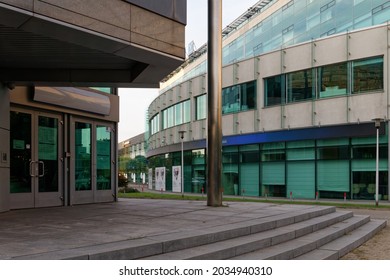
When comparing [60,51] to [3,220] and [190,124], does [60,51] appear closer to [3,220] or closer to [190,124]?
[3,220]

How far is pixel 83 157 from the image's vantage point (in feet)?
50.0

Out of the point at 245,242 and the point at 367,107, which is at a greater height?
the point at 367,107

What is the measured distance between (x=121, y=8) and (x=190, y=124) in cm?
3201

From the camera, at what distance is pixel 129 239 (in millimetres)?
6895

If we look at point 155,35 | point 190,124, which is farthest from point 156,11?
point 190,124

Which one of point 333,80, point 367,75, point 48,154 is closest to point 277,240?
point 48,154

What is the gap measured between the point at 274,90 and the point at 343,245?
2319 cm

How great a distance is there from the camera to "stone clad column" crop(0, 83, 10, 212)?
11.6 m

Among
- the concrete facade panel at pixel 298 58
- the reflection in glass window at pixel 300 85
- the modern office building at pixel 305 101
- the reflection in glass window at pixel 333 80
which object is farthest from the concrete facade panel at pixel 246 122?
the reflection in glass window at pixel 333 80

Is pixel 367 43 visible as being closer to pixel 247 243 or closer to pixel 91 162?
pixel 91 162

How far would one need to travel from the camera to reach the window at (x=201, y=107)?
126ft

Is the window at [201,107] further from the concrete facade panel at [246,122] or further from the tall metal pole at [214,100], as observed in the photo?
the tall metal pole at [214,100]

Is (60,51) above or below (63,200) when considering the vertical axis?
above

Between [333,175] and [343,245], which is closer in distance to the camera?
[343,245]
